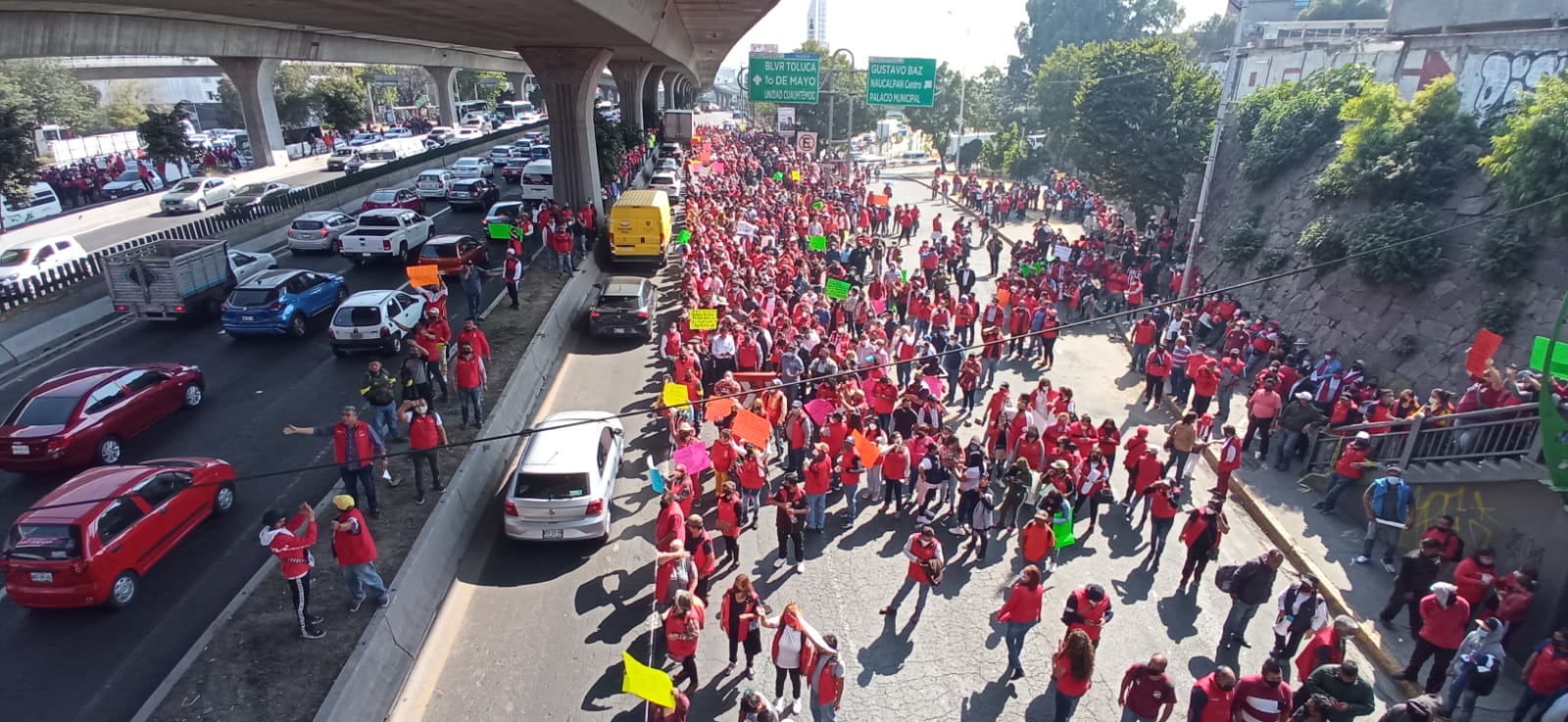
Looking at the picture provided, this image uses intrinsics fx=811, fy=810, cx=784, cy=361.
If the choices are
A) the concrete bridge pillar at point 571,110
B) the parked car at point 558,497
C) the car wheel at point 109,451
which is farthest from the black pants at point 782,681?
the concrete bridge pillar at point 571,110

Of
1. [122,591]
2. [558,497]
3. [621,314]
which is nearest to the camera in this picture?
[122,591]

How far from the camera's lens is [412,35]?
25188 mm

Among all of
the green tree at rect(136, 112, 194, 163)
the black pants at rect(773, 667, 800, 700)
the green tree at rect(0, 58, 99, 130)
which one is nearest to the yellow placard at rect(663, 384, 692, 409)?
the black pants at rect(773, 667, 800, 700)

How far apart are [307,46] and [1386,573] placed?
50.8 meters

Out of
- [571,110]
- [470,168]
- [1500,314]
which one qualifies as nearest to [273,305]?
[571,110]

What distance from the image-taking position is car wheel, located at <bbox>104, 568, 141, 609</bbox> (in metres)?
9.70

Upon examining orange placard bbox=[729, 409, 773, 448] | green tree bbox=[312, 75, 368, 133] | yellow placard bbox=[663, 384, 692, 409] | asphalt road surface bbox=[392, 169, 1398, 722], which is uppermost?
green tree bbox=[312, 75, 368, 133]

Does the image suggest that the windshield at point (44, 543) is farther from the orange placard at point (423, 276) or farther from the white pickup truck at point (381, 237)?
the white pickup truck at point (381, 237)

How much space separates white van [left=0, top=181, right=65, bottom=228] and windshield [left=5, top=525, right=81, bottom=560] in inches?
1317

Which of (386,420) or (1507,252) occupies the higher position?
(1507,252)

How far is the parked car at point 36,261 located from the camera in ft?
68.7

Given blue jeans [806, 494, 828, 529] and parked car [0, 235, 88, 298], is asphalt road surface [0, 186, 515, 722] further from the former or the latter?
blue jeans [806, 494, 828, 529]

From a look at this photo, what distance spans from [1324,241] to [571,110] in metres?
24.5

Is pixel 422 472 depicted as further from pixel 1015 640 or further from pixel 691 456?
pixel 1015 640
